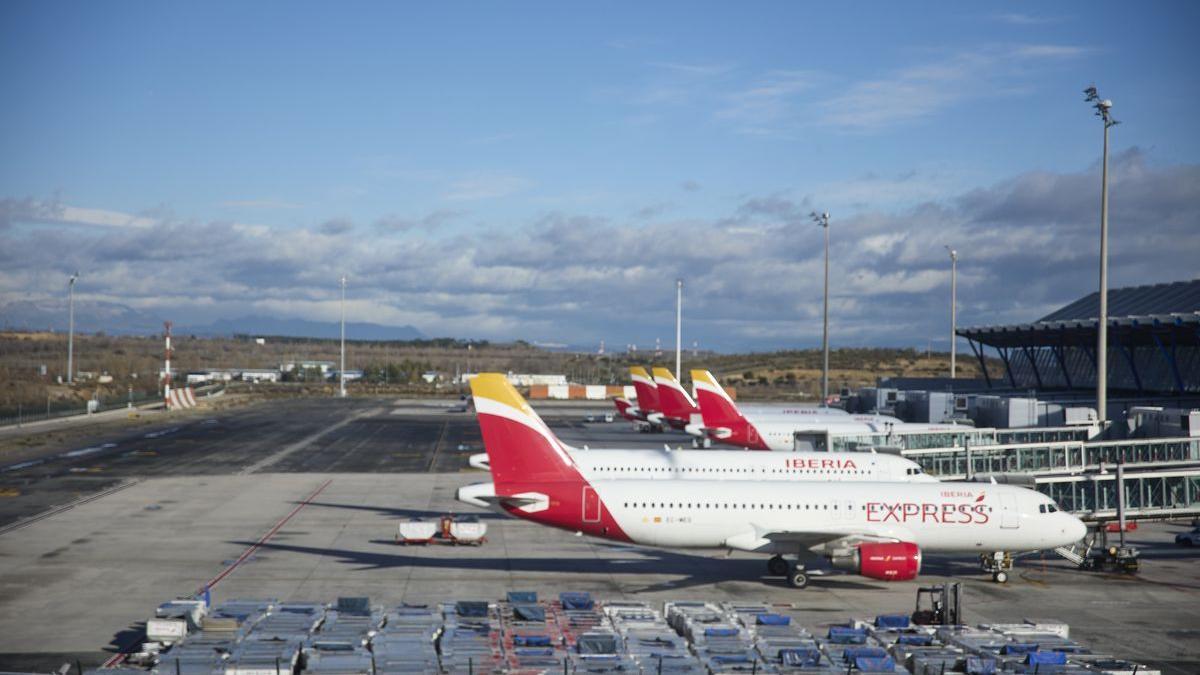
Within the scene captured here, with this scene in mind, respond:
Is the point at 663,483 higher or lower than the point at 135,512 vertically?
higher

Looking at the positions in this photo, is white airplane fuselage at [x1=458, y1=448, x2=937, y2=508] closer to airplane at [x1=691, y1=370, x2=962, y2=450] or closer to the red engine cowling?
the red engine cowling

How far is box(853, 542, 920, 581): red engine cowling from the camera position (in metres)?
37.2

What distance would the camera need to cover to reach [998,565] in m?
41.6

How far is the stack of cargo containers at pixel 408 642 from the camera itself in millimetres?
23719

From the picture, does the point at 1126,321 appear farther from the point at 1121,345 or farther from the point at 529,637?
the point at 529,637

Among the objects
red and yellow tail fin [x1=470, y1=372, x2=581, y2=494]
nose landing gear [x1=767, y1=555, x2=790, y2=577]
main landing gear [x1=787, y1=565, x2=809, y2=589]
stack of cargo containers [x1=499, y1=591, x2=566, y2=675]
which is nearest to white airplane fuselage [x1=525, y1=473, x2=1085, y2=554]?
main landing gear [x1=787, y1=565, x2=809, y2=589]

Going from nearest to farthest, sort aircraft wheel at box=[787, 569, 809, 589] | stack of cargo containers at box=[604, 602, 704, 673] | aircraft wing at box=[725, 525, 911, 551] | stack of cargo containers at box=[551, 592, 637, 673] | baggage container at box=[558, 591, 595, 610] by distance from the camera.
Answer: stack of cargo containers at box=[551, 592, 637, 673] < stack of cargo containers at box=[604, 602, 704, 673] < baggage container at box=[558, 591, 595, 610] < aircraft wing at box=[725, 525, 911, 551] < aircraft wheel at box=[787, 569, 809, 589]

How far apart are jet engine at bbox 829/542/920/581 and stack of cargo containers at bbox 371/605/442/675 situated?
15972mm

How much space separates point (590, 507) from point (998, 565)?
53.1 ft

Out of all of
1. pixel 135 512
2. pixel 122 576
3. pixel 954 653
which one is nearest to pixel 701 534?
pixel 954 653

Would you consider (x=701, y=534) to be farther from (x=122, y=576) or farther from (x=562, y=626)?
(x=122, y=576)

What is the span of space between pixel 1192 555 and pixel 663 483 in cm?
2594

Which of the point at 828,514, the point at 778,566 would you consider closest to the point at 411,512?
the point at 778,566

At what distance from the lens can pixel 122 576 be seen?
3912 centimetres
